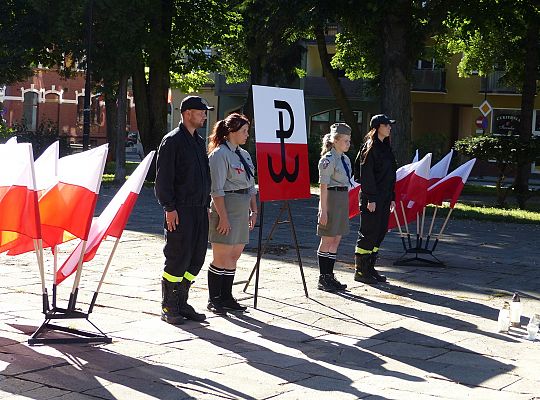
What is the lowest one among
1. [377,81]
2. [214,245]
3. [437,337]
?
[437,337]

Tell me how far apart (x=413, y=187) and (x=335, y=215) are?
2.40 m

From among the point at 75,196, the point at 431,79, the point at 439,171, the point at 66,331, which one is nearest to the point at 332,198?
the point at 439,171

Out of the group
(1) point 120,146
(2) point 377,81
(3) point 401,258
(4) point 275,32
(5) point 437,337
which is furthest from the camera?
(2) point 377,81

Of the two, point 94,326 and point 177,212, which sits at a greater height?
point 177,212

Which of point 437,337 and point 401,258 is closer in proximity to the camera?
point 437,337

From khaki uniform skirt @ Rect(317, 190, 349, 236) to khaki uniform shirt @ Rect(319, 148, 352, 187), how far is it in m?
0.12

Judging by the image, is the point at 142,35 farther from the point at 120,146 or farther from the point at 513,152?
the point at 513,152

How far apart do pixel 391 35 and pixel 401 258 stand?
11.7 metres

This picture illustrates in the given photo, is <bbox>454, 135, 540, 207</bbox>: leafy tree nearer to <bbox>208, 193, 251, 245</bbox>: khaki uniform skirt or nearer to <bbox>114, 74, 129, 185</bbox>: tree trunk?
<bbox>114, 74, 129, 185</bbox>: tree trunk

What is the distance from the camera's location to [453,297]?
1105cm

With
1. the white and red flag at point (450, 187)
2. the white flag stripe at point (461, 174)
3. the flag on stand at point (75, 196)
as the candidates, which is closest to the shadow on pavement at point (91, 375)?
the flag on stand at point (75, 196)

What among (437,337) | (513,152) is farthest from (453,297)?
(513,152)

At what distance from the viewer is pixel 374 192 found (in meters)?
11.7

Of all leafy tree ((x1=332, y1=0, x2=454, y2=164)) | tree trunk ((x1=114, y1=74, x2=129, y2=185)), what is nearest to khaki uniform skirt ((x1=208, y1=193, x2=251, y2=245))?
leafy tree ((x1=332, y1=0, x2=454, y2=164))
